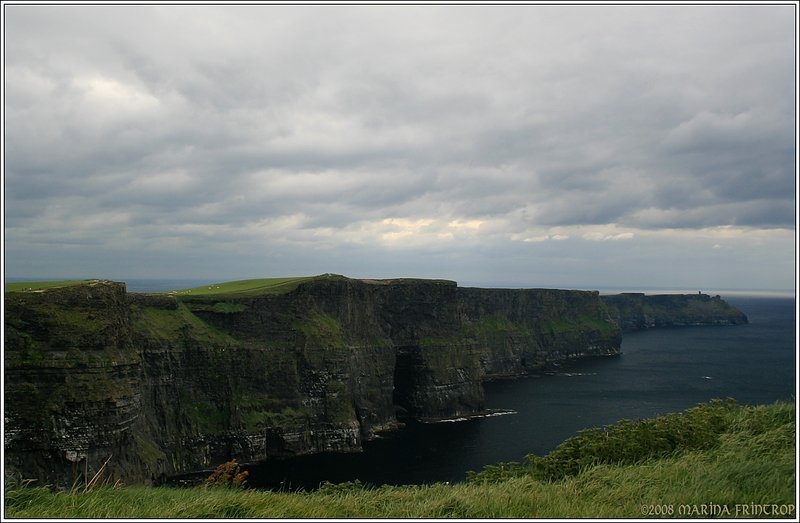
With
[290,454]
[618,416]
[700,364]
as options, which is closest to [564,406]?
[618,416]

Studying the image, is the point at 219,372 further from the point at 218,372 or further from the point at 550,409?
the point at 550,409

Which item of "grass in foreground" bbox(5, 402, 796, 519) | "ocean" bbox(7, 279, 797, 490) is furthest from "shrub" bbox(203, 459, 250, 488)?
"ocean" bbox(7, 279, 797, 490)

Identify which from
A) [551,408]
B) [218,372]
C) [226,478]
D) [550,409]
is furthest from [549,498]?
[551,408]

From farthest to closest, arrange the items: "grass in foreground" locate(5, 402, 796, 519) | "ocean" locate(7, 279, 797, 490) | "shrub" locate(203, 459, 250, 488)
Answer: "ocean" locate(7, 279, 797, 490)
"shrub" locate(203, 459, 250, 488)
"grass in foreground" locate(5, 402, 796, 519)

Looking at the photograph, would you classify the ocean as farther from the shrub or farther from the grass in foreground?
the grass in foreground

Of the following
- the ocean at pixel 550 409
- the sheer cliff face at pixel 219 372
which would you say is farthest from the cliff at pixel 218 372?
the ocean at pixel 550 409

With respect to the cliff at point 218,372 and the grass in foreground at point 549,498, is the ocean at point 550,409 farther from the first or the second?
the grass in foreground at point 549,498
